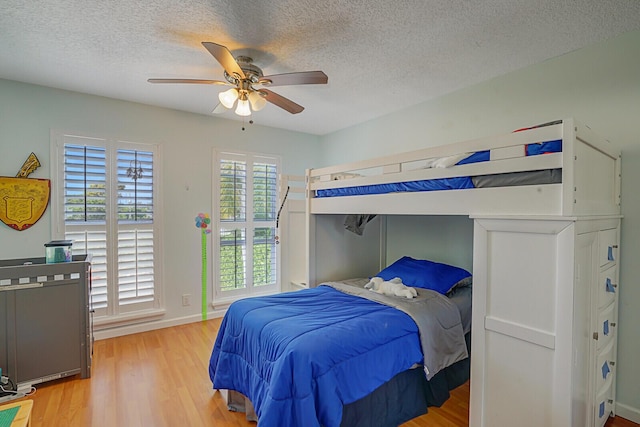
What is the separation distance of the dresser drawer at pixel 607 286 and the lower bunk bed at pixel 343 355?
0.84m

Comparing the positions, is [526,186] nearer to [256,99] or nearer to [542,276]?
[542,276]

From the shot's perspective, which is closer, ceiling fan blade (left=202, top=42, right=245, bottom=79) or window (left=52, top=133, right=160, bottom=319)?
ceiling fan blade (left=202, top=42, right=245, bottom=79)

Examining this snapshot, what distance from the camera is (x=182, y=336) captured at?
10.8 feet

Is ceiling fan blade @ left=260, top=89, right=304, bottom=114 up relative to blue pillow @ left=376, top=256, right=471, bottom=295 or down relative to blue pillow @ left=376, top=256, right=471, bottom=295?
up

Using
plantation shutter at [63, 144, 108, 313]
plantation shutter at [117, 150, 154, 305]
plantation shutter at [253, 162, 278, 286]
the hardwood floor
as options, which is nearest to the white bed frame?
the hardwood floor

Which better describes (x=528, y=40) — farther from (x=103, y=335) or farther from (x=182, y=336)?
Answer: (x=103, y=335)

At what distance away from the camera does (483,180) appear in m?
1.76

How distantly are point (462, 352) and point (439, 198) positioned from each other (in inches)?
44.6

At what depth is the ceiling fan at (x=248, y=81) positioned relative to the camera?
1872 millimetres

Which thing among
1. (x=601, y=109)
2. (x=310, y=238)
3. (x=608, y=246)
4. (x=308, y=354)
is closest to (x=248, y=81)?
(x=310, y=238)

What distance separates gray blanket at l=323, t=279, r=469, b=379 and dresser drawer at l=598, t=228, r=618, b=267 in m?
0.94

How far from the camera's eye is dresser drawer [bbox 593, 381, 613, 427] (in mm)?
1770

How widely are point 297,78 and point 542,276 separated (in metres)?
1.72

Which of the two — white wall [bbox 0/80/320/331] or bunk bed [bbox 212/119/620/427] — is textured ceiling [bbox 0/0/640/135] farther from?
bunk bed [bbox 212/119/620/427]
